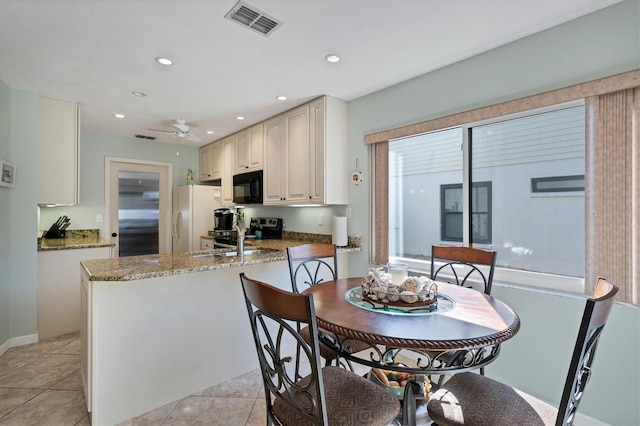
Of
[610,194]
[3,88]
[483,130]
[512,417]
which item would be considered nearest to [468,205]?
[483,130]

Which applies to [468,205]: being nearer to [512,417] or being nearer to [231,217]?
[512,417]

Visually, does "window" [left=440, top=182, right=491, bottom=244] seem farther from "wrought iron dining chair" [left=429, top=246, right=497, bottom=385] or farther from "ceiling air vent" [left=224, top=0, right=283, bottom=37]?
"ceiling air vent" [left=224, top=0, right=283, bottom=37]

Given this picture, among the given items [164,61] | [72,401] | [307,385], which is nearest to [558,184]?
[307,385]

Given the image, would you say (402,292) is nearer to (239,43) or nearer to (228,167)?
(239,43)

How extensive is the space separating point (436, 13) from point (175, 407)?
119 inches

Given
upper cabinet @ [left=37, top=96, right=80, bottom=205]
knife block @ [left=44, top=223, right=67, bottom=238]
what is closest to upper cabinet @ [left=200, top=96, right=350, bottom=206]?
upper cabinet @ [left=37, top=96, right=80, bottom=205]

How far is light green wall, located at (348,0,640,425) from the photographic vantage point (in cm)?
171

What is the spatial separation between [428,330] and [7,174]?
3.69m

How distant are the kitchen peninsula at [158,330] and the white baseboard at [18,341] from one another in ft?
4.39

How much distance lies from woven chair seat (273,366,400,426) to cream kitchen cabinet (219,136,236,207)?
3.71 meters

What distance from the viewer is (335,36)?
81.6 inches

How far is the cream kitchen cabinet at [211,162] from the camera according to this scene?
498 centimetres

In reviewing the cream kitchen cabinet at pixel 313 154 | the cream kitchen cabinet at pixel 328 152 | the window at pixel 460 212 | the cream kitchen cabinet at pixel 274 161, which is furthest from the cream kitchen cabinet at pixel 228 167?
the window at pixel 460 212

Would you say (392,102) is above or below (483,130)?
above
